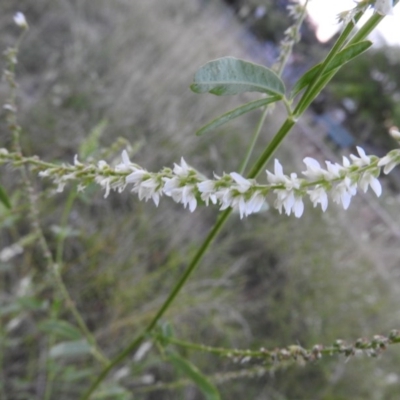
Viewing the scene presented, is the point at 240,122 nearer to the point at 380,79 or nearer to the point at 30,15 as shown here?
the point at 30,15

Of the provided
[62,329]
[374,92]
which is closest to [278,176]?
[62,329]

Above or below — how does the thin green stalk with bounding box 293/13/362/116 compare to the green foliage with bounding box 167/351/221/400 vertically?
above

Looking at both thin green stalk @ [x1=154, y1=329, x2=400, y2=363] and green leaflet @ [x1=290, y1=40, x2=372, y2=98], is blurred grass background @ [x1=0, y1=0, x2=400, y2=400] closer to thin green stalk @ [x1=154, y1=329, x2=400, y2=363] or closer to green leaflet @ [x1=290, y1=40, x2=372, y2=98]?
thin green stalk @ [x1=154, y1=329, x2=400, y2=363]

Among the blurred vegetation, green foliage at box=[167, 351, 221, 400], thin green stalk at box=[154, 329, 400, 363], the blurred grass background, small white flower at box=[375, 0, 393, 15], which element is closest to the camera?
small white flower at box=[375, 0, 393, 15]

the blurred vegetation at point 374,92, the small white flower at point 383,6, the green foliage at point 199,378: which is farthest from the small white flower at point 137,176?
the blurred vegetation at point 374,92

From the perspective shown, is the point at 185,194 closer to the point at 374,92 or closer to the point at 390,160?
the point at 390,160

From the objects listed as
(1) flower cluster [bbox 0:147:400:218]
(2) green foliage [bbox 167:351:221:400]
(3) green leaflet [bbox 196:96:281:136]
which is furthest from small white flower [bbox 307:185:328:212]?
(2) green foliage [bbox 167:351:221:400]
